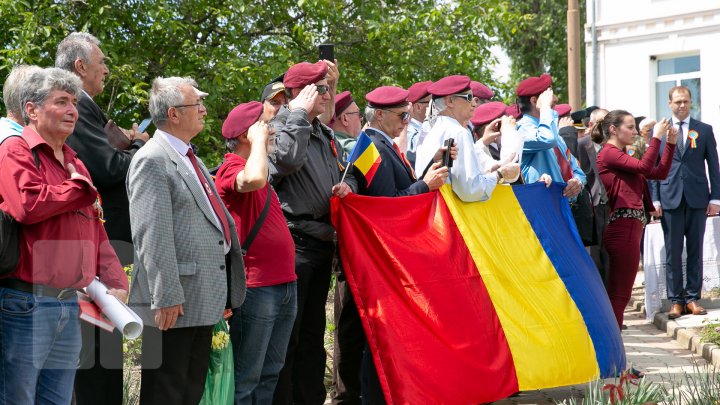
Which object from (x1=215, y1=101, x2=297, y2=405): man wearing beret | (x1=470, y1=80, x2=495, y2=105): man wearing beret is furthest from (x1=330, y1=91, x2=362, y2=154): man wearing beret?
(x1=215, y1=101, x2=297, y2=405): man wearing beret

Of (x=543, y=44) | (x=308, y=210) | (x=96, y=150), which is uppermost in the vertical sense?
(x=543, y=44)

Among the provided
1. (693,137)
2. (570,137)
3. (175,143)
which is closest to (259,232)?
(175,143)

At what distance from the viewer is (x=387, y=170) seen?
21.0 ft

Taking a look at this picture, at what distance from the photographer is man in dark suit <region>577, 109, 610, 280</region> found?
8.35 m

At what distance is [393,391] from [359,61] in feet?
28.4

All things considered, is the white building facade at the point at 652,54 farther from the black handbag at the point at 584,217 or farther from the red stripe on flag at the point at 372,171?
the red stripe on flag at the point at 372,171

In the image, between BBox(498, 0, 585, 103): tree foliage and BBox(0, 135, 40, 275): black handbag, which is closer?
BBox(0, 135, 40, 275): black handbag

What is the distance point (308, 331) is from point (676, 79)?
15.2 metres

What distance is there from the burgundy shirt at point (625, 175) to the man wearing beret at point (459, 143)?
216cm

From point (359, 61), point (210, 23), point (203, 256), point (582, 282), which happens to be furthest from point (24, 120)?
point (359, 61)

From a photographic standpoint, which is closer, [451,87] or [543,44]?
[451,87]

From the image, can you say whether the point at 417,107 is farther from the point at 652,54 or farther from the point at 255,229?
the point at 652,54

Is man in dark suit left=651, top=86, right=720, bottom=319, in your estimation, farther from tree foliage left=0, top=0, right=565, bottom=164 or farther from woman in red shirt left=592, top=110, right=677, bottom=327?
tree foliage left=0, top=0, right=565, bottom=164

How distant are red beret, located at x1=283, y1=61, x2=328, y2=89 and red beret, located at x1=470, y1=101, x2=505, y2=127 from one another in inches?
93.3
